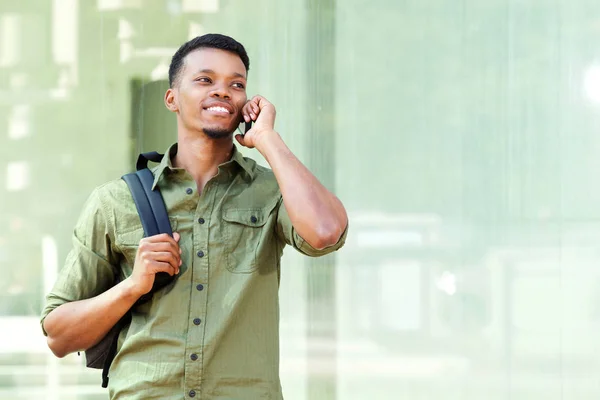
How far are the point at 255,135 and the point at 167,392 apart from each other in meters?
0.72

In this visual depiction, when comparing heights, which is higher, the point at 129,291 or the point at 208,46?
the point at 208,46

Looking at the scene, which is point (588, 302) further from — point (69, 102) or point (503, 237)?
point (69, 102)

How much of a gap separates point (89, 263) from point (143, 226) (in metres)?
0.19

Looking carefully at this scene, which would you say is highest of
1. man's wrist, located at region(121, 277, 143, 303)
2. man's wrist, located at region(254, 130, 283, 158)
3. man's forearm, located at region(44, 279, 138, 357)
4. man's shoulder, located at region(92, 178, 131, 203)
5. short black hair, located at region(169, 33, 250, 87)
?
short black hair, located at region(169, 33, 250, 87)

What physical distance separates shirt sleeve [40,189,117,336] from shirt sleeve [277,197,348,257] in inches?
18.1

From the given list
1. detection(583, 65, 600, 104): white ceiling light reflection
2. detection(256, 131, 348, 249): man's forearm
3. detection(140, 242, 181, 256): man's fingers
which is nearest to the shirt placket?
detection(140, 242, 181, 256): man's fingers

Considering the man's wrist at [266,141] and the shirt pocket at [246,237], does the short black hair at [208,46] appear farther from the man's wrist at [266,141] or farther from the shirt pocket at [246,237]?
the shirt pocket at [246,237]

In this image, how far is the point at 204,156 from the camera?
2900mm

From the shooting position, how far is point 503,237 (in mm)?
4824

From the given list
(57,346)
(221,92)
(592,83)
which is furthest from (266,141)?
(592,83)

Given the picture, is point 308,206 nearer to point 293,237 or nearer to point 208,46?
point 293,237

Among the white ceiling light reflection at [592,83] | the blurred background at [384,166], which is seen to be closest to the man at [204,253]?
the blurred background at [384,166]

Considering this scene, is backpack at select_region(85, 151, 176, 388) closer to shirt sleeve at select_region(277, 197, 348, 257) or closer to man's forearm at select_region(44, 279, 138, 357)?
man's forearm at select_region(44, 279, 138, 357)

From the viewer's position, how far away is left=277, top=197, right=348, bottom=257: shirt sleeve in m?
2.68
